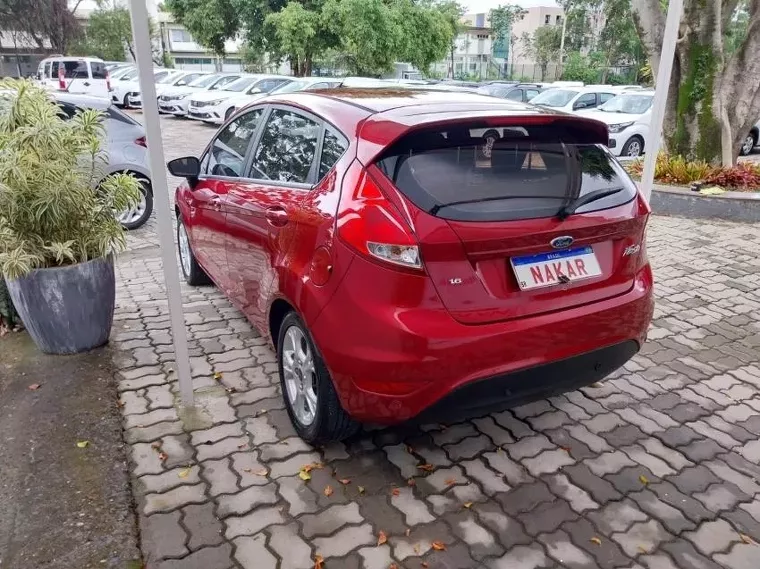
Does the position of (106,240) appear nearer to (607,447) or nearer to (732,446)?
(607,447)

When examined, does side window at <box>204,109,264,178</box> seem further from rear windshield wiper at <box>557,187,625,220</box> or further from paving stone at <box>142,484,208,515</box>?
rear windshield wiper at <box>557,187,625,220</box>

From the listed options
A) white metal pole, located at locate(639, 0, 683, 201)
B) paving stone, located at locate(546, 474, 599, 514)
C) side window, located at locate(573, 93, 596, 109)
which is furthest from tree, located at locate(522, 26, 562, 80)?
paving stone, located at locate(546, 474, 599, 514)

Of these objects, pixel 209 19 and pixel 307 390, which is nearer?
pixel 307 390

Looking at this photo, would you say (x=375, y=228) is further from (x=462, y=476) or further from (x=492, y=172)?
(x=462, y=476)

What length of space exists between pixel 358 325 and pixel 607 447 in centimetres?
154

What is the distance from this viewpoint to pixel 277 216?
9.84 feet

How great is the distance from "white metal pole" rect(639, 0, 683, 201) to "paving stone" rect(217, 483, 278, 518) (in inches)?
128

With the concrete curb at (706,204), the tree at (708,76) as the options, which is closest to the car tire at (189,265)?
the concrete curb at (706,204)

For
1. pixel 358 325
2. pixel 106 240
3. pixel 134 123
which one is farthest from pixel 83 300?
pixel 134 123

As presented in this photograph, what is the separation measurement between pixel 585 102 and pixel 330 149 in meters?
13.3

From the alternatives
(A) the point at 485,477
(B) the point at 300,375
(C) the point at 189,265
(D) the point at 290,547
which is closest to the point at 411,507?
(A) the point at 485,477

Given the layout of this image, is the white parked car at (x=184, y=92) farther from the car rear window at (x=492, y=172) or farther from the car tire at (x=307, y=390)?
the car rear window at (x=492, y=172)

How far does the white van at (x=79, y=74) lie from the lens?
2233cm

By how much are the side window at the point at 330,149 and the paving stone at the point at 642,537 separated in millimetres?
1967
